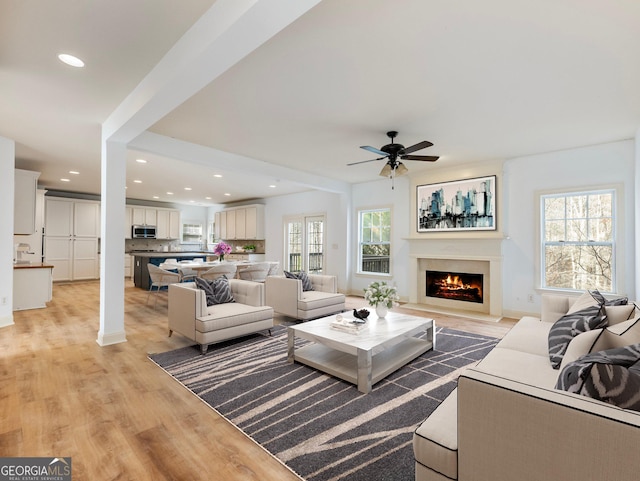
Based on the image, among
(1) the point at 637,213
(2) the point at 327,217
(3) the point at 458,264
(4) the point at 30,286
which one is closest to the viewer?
(1) the point at 637,213

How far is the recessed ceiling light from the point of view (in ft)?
7.79

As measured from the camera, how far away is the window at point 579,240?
4449mm

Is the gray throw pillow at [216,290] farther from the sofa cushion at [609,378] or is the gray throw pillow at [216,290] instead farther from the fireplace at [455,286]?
the fireplace at [455,286]

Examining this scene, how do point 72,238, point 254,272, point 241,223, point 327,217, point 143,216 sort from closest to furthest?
point 254,272
point 327,217
point 72,238
point 241,223
point 143,216

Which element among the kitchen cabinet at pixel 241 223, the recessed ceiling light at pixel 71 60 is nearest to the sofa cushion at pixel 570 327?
→ the recessed ceiling light at pixel 71 60

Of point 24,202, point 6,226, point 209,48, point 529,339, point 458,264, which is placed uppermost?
point 209,48

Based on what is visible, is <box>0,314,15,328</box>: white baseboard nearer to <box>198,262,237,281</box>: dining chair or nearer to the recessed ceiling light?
<box>198,262,237,281</box>: dining chair

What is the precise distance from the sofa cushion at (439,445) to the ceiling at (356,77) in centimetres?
210

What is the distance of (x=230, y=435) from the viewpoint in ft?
6.56

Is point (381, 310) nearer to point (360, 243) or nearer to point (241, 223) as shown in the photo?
point (360, 243)

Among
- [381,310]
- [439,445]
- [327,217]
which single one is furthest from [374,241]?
[439,445]

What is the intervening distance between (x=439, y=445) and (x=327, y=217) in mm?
6867

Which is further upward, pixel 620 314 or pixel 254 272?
pixel 620 314

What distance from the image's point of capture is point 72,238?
29.0ft
